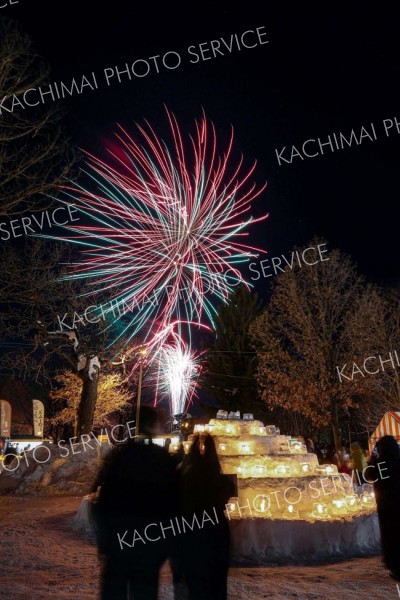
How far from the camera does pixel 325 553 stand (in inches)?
321

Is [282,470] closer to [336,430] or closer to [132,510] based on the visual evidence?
[132,510]

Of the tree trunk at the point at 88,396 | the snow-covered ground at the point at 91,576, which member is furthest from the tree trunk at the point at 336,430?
the snow-covered ground at the point at 91,576

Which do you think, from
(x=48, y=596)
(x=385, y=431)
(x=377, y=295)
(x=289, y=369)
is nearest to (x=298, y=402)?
(x=289, y=369)

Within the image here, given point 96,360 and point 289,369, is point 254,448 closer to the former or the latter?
point 96,360

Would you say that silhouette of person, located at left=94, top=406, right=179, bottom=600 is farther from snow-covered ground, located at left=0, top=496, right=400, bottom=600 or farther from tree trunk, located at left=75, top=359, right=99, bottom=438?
tree trunk, located at left=75, top=359, right=99, bottom=438

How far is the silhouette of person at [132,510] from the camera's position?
165 inches

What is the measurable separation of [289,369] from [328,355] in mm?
2402

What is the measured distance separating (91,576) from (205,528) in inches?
124

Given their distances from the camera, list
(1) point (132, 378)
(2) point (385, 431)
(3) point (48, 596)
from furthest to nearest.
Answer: (1) point (132, 378) → (2) point (385, 431) → (3) point (48, 596)

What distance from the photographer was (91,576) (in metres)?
6.67

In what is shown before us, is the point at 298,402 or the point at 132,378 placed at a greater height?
the point at 132,378

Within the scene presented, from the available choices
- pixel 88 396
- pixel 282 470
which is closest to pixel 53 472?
pixel 88 396

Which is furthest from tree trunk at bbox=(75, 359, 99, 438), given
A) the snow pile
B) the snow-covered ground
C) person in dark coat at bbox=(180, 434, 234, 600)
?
person in dark coat at bbox=(180, 434, 234, 600)

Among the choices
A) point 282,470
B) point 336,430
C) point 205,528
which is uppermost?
point 336,430
